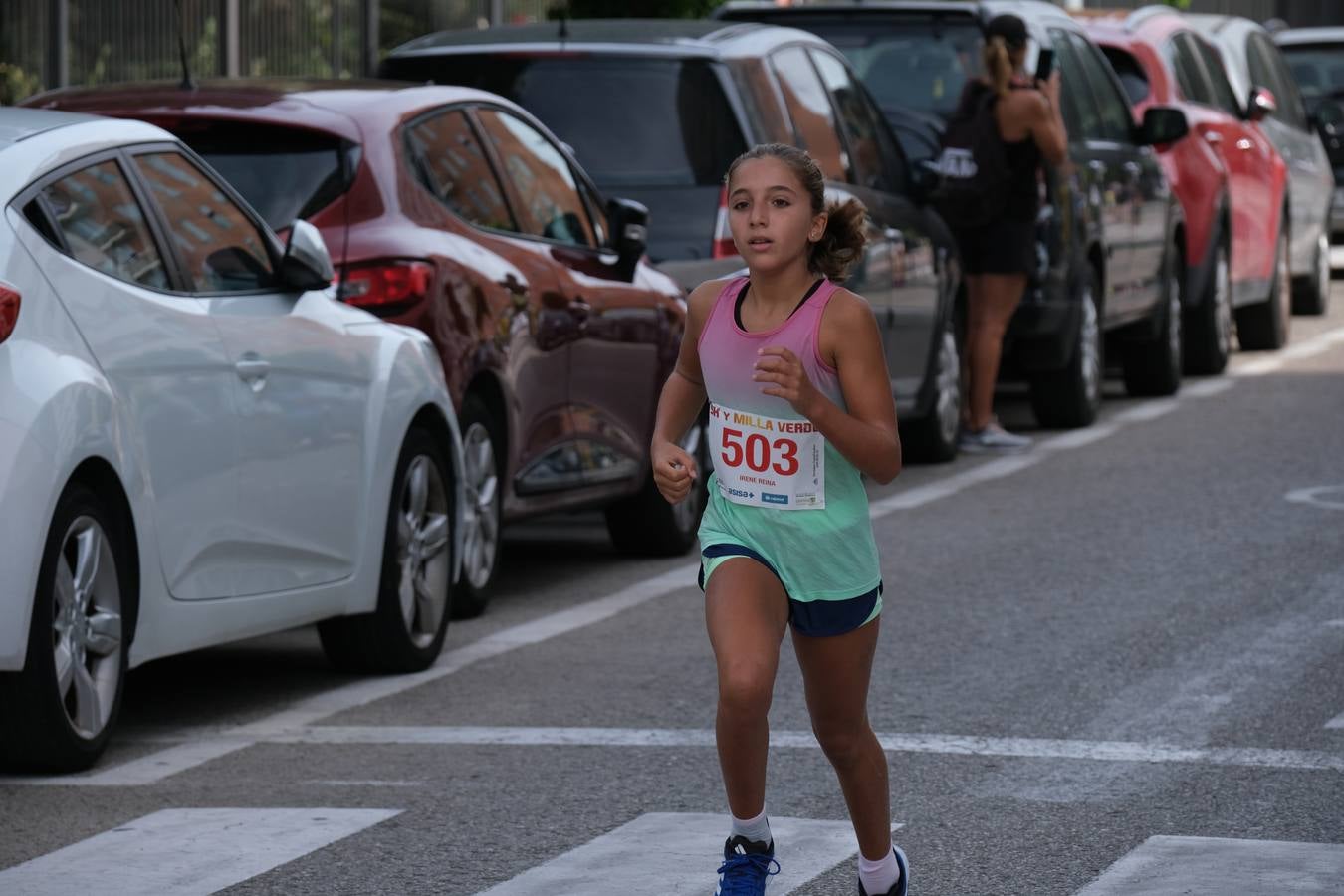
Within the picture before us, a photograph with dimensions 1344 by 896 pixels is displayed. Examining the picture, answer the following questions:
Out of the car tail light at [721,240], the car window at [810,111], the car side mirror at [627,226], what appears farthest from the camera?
the car window at [810,111]

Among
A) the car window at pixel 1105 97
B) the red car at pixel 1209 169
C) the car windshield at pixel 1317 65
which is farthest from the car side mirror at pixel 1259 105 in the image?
the car windshield at pixel 1317 65

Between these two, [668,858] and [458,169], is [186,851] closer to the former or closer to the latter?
[668,858]

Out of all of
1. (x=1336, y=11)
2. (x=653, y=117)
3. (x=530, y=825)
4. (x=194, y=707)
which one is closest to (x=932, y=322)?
(x=653, y=117)

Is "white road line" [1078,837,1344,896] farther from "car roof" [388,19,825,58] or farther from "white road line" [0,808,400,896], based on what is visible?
"car roof" [388,19,825,58]

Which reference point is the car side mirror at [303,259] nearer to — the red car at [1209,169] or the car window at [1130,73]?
the red car at [1209,169]

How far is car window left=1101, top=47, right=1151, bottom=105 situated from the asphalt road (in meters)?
7.00

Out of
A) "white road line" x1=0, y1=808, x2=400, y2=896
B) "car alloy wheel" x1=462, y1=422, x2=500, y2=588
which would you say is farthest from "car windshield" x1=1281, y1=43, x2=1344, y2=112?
"white road line" x1=0, y1=808, x2=400, y2=896

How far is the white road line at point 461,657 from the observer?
7.17m

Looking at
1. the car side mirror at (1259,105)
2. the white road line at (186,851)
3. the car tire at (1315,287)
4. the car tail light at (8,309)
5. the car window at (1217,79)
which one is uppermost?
the car tail light at (8,309)

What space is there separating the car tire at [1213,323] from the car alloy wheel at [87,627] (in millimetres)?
11958

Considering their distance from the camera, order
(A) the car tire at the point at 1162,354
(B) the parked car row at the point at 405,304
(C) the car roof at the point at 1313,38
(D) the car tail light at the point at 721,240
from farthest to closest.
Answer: (C) the car roof at the point at 1313,38 → (A) the car tire at the point at 1162,354 → (D) the car tail light at the point at 721,240 → (B) the parked car row at the point at 405,304

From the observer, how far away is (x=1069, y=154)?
15.0 meters

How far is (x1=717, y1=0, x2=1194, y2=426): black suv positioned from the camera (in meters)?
14.8

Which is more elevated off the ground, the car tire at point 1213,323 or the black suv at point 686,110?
the black suv at point 686,110
